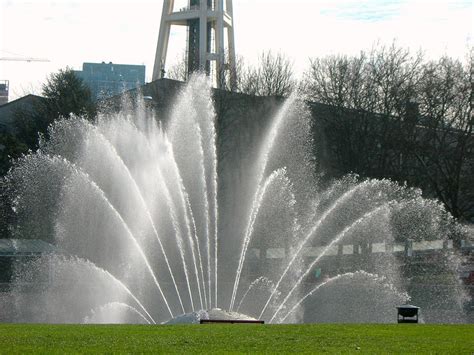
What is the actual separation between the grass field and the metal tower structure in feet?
132

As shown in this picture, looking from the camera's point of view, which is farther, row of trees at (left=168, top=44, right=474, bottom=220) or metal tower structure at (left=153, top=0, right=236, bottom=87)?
metal tower structure at (left=153, top=0, right=236, bottom=87)

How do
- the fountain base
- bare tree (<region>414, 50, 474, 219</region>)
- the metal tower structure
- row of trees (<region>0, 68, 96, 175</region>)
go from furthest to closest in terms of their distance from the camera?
the metal tower structure < row of trees (<region>0, 68, 96, 175</region>) < bare tree (<region>414, 50, 474, 219</region>) < the fountain base

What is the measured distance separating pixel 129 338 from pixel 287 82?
3432 centimetres

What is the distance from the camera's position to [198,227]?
1548 inches

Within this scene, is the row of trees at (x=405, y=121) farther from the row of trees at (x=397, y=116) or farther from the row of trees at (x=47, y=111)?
the row of trees at (x=47, y=111)

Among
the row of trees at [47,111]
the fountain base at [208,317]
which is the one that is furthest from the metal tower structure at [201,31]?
the fountain base at [208,317]

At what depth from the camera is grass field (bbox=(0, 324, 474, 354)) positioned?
45.6 feet

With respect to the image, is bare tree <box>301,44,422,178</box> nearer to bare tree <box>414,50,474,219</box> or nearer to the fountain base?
bare tree <box>414,50,474,219</box>

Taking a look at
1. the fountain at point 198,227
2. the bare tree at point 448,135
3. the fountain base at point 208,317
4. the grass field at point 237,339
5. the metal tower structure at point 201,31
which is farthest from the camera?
the metal tower structure at point 201,31

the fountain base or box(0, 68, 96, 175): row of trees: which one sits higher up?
box(0, 68, 96, 175): row of trees

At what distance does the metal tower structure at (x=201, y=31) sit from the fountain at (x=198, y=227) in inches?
545

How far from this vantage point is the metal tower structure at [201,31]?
60031mm

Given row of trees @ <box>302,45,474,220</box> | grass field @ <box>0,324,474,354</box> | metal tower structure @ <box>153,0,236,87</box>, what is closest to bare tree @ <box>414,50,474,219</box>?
row of trees @ <box>302,45,474,220</box>

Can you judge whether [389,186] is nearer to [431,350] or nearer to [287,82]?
[287,82]
